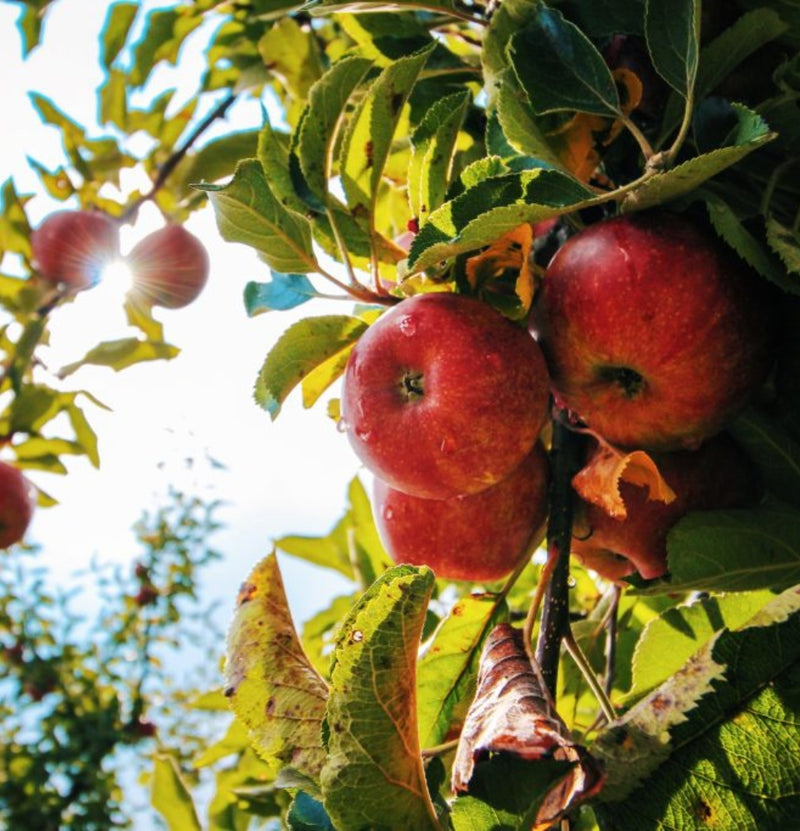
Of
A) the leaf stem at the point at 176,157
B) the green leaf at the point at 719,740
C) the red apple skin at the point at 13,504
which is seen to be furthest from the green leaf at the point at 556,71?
the red apple skin at the point at 13,504

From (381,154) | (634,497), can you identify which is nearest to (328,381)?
(381,154)

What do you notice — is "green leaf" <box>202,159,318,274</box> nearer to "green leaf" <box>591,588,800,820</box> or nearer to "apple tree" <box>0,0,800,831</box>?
"apple tree" <box>0,0,800,831</box>

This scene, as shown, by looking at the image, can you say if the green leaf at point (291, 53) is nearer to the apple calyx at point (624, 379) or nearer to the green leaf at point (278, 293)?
the green leaf at point (278, 293)

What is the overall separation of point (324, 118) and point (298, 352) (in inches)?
9.0

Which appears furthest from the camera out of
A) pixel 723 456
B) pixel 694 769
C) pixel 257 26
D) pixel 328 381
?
pixel 257 26

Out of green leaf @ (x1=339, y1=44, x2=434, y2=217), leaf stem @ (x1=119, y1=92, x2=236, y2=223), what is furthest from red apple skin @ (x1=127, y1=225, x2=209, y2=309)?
green leaf @ (x1=339, y1=44, x2=434, y2=217)

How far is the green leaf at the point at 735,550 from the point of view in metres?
0.70

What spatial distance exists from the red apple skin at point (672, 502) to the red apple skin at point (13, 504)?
5.20 feet

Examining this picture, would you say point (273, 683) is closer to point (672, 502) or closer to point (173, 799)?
point (672, 502)

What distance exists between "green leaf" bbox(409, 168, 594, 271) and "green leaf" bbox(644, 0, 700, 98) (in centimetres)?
13

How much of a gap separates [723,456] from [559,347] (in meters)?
0.19

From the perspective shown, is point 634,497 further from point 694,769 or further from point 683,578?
point 694,769

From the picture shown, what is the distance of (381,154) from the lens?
848 mm

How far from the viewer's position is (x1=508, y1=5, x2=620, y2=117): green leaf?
2.33 feet
